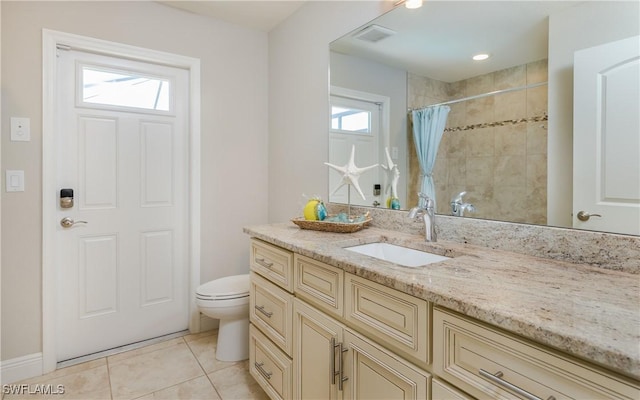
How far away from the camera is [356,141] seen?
203cm

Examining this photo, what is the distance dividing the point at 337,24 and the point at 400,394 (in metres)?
1.99

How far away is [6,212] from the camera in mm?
1886

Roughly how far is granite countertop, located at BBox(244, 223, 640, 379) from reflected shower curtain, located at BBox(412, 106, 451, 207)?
0.39 metres

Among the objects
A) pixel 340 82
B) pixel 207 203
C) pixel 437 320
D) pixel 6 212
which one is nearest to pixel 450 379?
pixel 437 320

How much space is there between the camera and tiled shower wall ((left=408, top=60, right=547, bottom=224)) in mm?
1217

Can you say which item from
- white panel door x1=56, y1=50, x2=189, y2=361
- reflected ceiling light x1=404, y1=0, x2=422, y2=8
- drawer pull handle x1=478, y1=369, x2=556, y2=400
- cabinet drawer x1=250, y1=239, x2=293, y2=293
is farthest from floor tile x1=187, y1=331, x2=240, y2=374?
reflected ceiling light x1=404, y1=0, x2=422, y2=8

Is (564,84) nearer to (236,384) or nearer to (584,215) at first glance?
(584,215)

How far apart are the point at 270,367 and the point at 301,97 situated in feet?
5.72

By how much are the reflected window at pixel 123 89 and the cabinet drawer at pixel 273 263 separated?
1390 mm

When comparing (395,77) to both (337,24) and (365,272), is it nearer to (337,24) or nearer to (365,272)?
(337,24)

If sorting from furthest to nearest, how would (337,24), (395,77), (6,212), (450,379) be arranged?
(337,24)
(6,212)
(395,77)
(450,379)

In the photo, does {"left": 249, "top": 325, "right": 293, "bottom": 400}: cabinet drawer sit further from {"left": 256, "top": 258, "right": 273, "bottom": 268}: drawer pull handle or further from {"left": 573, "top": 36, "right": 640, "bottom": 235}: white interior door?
{"left": 573, "top": 36, "right": 640, "bottom": 235}: white interior door

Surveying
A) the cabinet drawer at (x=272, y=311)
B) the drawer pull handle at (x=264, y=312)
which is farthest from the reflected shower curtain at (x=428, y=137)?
the drawer pull handle at (x=264, y=312)

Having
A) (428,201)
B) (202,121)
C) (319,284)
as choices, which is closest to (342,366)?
(319,284)
